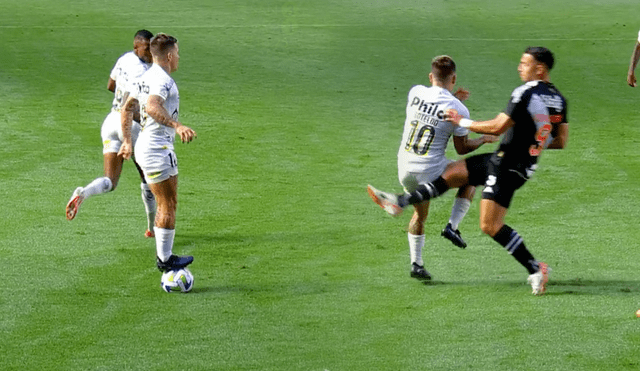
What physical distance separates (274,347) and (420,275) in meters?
2.35

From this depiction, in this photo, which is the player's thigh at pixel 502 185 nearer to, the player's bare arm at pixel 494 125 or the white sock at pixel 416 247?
the player's bare arm at pixel 494 125

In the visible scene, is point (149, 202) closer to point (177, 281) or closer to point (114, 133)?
point (114, 133)

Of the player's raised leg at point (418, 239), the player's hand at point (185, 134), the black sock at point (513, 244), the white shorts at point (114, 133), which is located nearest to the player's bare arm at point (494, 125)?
the black sock at point (513, 244)

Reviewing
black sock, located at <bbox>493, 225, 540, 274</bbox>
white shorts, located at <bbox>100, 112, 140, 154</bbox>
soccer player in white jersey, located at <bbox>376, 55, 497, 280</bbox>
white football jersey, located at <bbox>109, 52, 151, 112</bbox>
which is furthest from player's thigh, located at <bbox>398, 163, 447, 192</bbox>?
white shorts, located at <bbox>100, 112, 140, 154</bbox>

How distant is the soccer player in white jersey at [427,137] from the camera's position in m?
10.1

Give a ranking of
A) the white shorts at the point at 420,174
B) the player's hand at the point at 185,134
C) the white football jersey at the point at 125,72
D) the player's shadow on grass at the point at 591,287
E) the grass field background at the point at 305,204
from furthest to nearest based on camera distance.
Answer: the white football jersey at the point at 125,72
the white shorts at the point at 420,174
the player's shadow on grass at the point at 591,287
the player's hand at the point at 185,134
the grass field background at the point at 305,204

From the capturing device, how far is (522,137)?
31.9 feet

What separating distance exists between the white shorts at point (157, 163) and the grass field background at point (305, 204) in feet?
3.49

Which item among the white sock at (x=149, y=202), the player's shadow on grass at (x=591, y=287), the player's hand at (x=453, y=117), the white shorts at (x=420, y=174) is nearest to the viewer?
the player's hand at (x=453, y=117)

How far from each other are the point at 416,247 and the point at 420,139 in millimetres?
1056

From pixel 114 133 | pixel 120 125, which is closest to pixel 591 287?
pixel 120 125

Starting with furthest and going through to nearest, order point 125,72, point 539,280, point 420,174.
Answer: point 125,72, point 420,174, point 539,280

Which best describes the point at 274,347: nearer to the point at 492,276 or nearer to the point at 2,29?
the point at 492,276

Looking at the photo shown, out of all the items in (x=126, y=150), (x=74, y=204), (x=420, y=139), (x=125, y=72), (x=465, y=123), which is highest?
(x=465, y=123)
